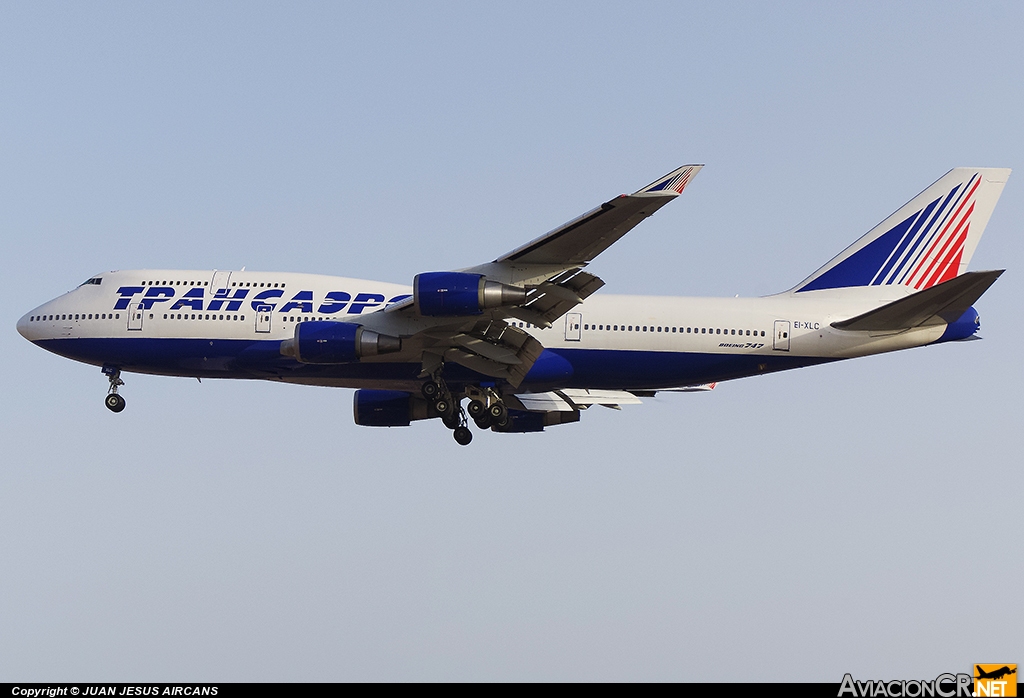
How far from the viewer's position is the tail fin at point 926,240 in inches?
1681

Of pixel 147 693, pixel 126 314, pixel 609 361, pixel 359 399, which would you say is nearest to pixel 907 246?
pixel 609 361

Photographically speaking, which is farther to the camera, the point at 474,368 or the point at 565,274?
the point at 474,368

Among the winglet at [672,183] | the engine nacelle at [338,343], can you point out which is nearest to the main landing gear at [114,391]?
the engine nacelle at [338,343]

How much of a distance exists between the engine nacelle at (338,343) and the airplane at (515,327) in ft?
0.13

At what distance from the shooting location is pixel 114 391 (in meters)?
42.5

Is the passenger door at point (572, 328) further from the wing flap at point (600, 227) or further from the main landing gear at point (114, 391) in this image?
the main landing gear at point (114, 391)

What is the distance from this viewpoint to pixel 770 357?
4003 cm

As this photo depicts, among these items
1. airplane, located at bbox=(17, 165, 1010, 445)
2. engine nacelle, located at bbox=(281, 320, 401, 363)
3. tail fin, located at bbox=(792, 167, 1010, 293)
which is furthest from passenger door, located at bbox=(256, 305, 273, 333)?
tail fin, located at bbox=(792, 167, 1010, 293)

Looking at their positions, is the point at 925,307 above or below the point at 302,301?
below

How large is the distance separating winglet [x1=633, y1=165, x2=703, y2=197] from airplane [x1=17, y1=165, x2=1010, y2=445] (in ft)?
19.8

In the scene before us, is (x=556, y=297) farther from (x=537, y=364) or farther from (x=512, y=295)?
(x=537, y=364)

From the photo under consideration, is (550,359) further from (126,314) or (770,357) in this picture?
(126,314)

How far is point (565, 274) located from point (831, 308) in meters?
10.6

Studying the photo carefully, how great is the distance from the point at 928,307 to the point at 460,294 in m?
13.2
